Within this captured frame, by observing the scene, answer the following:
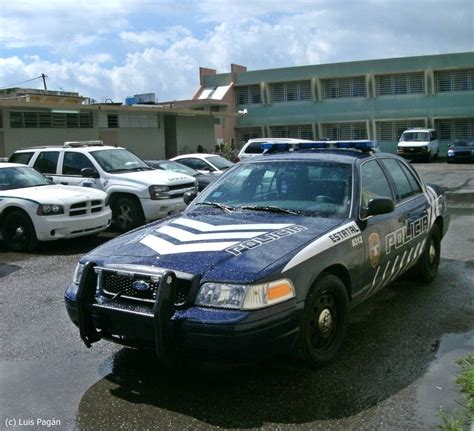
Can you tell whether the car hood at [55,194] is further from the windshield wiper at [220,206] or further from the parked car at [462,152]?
the parked car at [462,152]

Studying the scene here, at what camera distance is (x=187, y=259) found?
386cm

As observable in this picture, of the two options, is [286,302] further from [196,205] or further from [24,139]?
[24,139]

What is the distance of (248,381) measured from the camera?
13.2ft

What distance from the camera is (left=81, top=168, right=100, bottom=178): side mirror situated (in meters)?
11.2

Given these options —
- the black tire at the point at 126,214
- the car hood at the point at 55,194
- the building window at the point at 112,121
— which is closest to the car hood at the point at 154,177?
the black tire at the point at 126,214

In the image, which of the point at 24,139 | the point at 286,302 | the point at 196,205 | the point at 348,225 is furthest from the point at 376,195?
the point at 24,139

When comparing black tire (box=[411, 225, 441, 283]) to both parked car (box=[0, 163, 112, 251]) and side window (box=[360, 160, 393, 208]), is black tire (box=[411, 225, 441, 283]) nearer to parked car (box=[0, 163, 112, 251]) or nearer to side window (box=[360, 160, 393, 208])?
side window (box=[360, 160, 393, 208])

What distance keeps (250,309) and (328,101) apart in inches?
1653

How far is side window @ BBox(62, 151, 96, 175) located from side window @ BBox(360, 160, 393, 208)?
293 inches

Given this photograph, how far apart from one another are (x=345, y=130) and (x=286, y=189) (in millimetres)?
40395

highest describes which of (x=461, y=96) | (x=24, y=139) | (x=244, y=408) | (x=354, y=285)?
(x=461, y=96)

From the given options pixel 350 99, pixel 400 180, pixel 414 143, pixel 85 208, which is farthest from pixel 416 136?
pixel 400 180

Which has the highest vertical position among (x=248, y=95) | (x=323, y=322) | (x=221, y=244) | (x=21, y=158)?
(x=248, y=95)

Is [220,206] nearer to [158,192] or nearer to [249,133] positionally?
[158,192]
